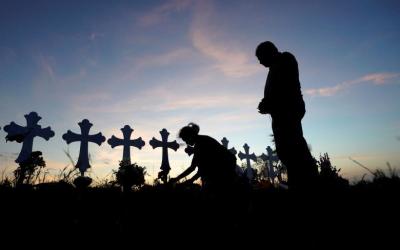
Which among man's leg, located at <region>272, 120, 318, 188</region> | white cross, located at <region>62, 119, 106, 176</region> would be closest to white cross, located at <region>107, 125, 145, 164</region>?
white cross, located at <region>62, 119, 106, 176</region>

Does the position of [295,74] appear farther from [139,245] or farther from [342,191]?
[342,191]

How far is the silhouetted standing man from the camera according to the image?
343 centimetres

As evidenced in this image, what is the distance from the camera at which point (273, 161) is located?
20328 mm

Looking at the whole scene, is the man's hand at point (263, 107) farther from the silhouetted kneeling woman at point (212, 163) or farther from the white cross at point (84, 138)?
the white cross at point (84, 138)

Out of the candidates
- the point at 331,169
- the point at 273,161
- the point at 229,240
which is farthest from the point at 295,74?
the point at 273,161

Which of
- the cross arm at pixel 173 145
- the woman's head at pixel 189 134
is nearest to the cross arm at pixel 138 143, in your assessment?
the cross arm at pixel 173 145

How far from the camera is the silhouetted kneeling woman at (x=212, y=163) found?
168 inches

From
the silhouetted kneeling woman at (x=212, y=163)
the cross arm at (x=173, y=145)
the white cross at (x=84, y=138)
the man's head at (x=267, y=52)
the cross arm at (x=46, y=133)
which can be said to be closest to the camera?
the man's head at (x=267, y=52)

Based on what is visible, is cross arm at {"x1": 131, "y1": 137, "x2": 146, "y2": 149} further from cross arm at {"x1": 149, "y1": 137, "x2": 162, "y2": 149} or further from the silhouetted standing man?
the silhouetted standing man

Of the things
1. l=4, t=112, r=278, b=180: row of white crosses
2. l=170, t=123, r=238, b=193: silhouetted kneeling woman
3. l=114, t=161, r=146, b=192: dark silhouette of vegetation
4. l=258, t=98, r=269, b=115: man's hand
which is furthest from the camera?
l=4, t=112, r=278, b=180: row of white crosses

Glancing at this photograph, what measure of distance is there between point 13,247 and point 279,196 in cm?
444

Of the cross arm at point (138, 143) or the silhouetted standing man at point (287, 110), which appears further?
the cross arm at point (138, 143)

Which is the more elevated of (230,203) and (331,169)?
(331,169)

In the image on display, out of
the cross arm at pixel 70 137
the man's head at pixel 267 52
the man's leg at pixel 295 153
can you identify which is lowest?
the man's leg at pixel 295 153
